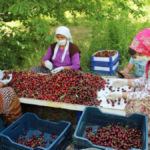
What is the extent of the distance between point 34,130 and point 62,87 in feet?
2.70

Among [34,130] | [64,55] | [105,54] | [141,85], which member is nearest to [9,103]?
[34,130]

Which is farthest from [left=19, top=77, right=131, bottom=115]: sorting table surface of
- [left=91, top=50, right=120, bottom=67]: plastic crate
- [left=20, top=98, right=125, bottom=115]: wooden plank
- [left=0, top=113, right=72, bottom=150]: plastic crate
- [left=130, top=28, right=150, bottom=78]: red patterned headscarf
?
[left=91, top=50, right=120, bottom=67]: plastic crate

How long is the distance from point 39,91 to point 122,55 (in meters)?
3.55

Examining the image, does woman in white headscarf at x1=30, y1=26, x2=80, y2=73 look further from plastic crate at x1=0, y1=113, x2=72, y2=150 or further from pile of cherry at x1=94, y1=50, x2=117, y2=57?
pile of cherry at x1=94, y1=50, x2=117, y2=57

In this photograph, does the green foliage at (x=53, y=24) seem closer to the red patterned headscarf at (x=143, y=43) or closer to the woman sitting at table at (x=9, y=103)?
the woman sitting at table at (x=9, y=103)

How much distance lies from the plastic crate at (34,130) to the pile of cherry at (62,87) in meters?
0.34

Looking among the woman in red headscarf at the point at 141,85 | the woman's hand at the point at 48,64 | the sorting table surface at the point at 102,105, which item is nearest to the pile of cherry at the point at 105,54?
the woman's hand at the point at 48,64

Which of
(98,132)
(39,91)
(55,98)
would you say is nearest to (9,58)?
(39,91)

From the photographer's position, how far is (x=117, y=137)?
1.91m

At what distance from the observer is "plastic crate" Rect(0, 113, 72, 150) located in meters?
2.21

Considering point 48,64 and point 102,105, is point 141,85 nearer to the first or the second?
point 102,105

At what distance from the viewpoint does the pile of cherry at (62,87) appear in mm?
2332

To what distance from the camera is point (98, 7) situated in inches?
146

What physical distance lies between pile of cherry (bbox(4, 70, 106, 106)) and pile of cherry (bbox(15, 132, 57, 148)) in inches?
21.7
